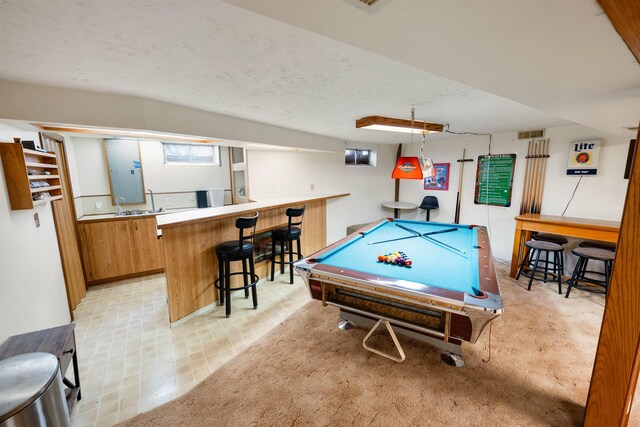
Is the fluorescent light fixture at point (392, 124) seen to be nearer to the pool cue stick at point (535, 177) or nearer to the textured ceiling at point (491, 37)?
the textured ceiling at point (491, 37)

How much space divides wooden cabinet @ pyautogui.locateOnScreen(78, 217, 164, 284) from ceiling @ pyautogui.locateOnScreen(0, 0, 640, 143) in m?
2.23

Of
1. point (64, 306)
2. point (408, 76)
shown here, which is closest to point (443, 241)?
point (408, 76)

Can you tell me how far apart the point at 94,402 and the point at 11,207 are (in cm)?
149

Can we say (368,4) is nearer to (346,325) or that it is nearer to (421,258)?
(421,258)

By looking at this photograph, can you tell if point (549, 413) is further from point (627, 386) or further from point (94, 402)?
point (94, 402)

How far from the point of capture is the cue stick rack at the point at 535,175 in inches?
155

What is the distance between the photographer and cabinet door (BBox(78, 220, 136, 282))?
3322 mm

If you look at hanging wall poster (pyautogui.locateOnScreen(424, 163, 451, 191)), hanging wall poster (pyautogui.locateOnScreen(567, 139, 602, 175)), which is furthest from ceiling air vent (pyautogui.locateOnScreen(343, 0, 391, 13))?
hanging wall poster (pyautogui.locateOnScreen(424, 163, 451, 191))

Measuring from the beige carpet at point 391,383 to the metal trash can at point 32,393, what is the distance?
642mm

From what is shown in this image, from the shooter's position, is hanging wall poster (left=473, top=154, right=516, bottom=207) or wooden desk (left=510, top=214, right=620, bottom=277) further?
hanging wall poster (left=473, top=154, right=516, bottom=207)

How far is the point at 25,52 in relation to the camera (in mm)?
1297

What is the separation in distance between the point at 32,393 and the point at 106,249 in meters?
3.02

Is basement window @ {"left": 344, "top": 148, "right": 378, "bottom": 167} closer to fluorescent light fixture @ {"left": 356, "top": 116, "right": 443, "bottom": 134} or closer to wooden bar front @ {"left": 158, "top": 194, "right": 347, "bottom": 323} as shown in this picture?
fluorescent light fixture @ {"left": 356, "top": 116, "right": 443, "bottom": 134}

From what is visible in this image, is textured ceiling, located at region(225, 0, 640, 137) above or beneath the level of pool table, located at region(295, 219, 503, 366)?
above
